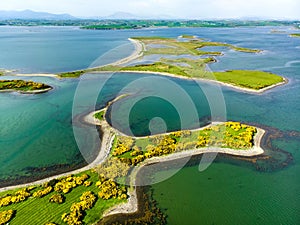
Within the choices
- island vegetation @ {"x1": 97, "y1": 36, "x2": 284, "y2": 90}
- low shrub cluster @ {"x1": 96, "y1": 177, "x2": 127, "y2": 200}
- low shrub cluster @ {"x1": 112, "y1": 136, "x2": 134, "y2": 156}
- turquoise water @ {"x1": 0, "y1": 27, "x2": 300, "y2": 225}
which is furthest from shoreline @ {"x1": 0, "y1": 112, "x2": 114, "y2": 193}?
island vegetation @ {"x1": 97, "y1": 36, "x2": 284, "y2": 90}

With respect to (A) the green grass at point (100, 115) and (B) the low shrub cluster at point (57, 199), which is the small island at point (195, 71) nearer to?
(A) the green grass at point (100, 115)

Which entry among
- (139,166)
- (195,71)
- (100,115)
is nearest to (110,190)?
(139,166)

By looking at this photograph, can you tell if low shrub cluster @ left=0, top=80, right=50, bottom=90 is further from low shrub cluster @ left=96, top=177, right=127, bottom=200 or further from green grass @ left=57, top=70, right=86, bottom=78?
low shrub cluster @ left=96, top=177, right=127, bottom=200

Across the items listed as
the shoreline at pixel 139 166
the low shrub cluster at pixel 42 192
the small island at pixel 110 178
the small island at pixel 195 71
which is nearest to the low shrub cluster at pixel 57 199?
the small island at pixel 110 178

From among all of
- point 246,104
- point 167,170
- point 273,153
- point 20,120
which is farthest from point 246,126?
point 20,120

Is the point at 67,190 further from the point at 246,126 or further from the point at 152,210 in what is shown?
the point at 246,126
